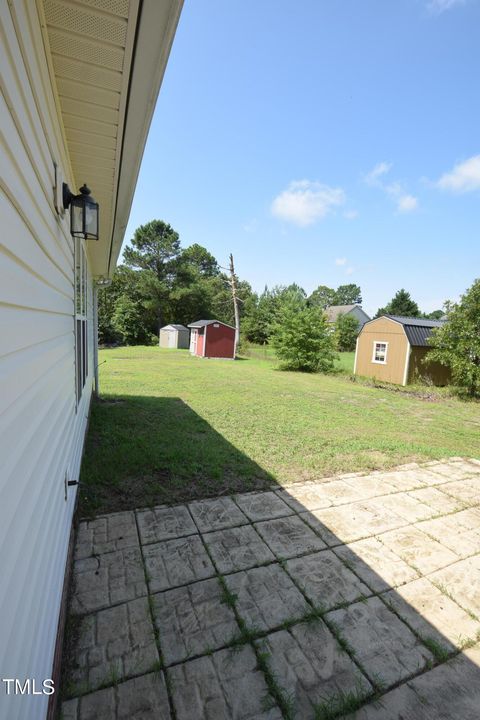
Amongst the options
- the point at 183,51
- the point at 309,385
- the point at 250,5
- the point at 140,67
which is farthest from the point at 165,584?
the point at 309,385

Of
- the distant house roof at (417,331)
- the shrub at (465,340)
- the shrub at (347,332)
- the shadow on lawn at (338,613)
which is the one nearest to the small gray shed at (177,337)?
the shrub at (347,332)

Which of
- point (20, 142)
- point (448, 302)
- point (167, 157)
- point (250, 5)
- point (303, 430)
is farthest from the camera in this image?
point (448, 302)

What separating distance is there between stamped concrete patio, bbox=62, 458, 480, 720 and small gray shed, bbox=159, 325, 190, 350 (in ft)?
69.4

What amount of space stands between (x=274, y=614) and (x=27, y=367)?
1.90m

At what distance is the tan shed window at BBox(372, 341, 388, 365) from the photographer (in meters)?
12.9

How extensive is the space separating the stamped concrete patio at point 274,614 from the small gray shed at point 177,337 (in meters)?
21.2

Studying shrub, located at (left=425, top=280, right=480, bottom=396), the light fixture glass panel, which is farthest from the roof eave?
shrub, located at (left=425, top=280, right=480, bottom=396)

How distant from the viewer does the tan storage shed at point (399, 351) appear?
1187 cm

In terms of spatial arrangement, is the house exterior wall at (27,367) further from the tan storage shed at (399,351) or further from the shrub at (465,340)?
the tan storage shed at (399,351)

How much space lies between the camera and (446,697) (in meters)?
1.46

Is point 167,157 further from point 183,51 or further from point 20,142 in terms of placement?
point 20,142

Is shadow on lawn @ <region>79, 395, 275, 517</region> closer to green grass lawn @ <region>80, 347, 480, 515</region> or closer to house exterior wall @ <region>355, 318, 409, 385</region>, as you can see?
green grass lawn @ <region>80, 347, 480, 515</region>

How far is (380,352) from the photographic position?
13.2 m

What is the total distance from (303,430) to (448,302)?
327 inches
